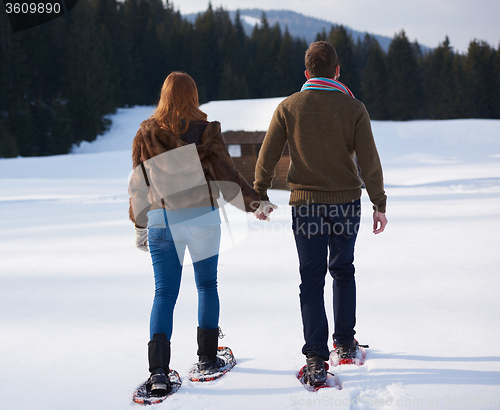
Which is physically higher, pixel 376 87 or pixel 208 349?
pixel 376 87

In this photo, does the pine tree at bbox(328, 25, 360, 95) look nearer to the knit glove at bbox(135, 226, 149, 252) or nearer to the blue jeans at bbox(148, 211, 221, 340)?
the knit glove at bbox(135, 226, 149, 252)

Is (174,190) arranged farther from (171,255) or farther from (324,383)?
(324,383)

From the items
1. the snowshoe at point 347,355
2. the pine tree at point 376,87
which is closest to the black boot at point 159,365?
the snowshoe at point 347,355

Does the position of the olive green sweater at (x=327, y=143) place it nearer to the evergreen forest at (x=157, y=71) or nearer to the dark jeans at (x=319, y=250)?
the dark jeans at (x=319, y=250)

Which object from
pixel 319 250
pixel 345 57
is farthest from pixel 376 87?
pixel 319 250

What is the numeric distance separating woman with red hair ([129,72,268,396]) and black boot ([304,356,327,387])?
2.44 ft

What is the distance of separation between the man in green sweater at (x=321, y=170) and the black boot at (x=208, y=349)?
1.73ft

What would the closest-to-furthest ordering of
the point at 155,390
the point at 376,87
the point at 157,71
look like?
1. the point at 155,390
2. the point at 376,87
3. the point at 157,71

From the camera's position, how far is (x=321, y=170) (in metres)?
2.51

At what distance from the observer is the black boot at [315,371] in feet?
8.00

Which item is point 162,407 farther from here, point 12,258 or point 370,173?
point 12,258

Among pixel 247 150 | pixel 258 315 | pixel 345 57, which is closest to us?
pixel 258 315

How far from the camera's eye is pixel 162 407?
2299 millimetres

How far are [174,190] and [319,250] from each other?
0.85 meters
